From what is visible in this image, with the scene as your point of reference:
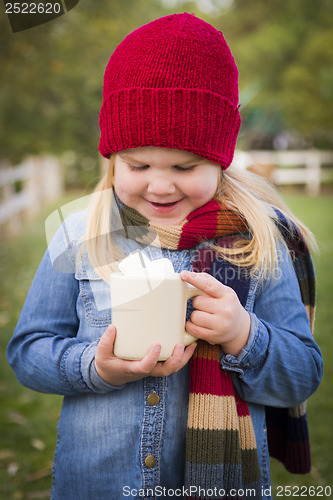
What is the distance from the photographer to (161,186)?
1.02 meters

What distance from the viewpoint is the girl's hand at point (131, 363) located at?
0.88m

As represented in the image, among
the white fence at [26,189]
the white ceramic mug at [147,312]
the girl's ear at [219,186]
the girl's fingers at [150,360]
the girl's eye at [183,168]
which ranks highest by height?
the girl's eye at [183,168]

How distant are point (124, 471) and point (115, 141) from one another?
2.51 ft

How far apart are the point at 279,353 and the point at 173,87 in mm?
634

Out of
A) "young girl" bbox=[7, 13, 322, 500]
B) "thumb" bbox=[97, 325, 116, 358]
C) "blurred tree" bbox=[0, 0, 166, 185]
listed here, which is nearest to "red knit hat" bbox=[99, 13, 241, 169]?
"young girl" bbox=[7, 13, 322, 500]

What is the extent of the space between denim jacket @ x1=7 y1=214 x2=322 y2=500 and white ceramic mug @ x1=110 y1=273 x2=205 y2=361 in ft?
0.65

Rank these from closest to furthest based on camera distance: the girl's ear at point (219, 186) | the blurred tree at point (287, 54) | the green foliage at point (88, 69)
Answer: the girl's ear at point (219, 186) < the green foliage at point (88, 69) < the blurred tree at point (287, 54)

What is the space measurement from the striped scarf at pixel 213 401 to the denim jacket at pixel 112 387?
0.11 ft

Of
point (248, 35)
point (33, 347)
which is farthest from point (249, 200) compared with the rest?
point (248, 35)

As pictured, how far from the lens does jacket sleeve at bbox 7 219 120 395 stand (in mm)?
1104

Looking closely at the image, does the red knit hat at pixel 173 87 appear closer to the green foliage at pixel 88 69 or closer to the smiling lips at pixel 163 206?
the smiling lips at pixel 163 206

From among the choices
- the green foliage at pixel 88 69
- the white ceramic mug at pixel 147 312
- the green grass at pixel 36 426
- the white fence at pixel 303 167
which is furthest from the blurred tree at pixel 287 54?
the white ceramic mug at pixel 147 312

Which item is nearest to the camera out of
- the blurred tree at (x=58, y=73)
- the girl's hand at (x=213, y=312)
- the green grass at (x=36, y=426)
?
the girl's hand at (x=213, y=312)

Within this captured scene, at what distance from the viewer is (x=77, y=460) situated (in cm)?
115
